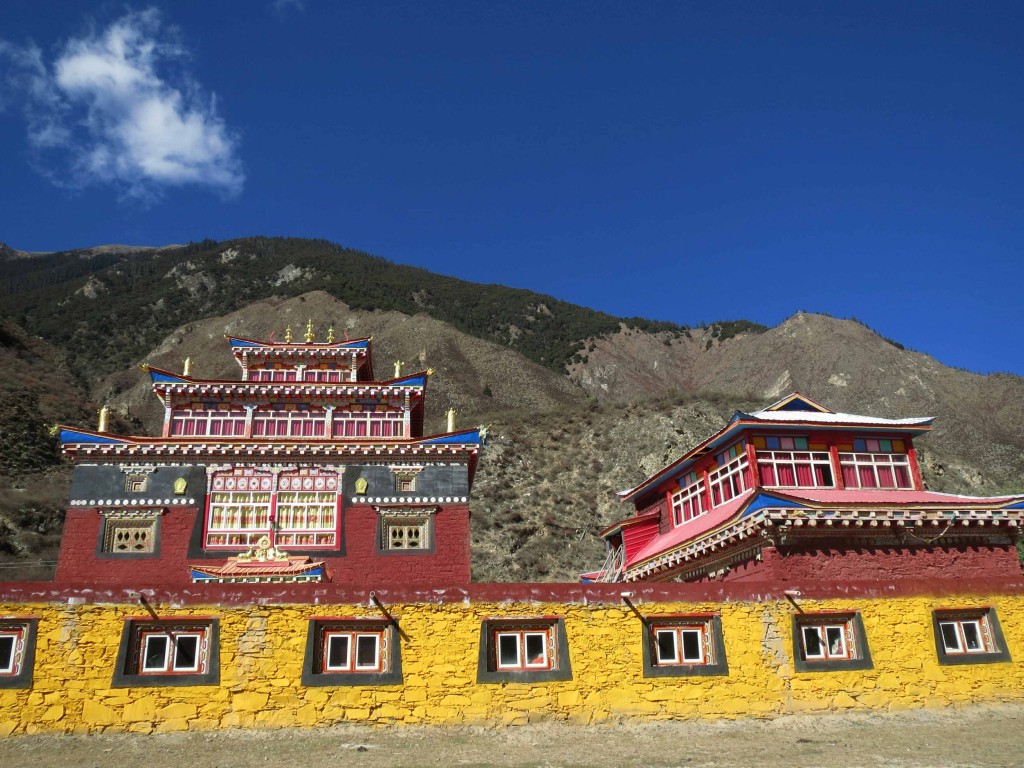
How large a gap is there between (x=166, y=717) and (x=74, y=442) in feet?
68.1

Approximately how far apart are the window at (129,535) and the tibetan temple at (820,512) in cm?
1836

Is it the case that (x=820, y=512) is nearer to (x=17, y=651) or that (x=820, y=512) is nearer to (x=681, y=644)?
(x=681, y=644)

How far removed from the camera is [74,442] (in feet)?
102

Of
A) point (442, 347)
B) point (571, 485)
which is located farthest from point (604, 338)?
point (571, 485)

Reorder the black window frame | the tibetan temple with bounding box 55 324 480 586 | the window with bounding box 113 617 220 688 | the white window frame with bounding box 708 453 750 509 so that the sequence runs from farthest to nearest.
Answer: the tibetan temple with bounding box 55 324 480 586
the white window frame with bounding box 708 453 750 509
the black window frame
the window with bounding box 113 617 220 688

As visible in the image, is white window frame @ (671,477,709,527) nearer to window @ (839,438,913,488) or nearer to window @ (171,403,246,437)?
window @ (839,438,913,488)

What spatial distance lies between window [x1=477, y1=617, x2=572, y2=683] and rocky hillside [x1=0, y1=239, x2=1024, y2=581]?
3615 cm

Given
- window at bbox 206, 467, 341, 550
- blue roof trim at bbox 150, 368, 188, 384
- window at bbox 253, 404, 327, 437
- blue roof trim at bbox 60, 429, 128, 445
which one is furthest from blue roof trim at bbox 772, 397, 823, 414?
blue roof trim at bbox 60, 429, 128, 445

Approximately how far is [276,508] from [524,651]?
18.7 metres

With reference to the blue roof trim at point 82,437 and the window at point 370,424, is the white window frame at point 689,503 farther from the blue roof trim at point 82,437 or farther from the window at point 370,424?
the blue roof trim at point 82,437

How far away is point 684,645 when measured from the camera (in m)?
15.8

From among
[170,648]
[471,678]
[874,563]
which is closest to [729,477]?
[874,563]

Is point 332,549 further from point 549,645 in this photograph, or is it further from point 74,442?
point 549,645

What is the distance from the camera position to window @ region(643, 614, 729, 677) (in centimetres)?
1548
